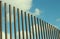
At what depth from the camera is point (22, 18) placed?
11562mm

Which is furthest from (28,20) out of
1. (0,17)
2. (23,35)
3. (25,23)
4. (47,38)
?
(47,38)

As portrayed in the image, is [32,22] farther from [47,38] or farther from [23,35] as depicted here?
[47,38]

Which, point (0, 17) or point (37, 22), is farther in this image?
point (37, 22)

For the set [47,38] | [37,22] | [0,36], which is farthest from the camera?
[47,38]

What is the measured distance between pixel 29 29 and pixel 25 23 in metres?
0.57

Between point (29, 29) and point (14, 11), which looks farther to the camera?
point (29, 29)

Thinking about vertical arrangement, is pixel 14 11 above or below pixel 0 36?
above

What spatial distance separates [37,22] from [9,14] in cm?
324

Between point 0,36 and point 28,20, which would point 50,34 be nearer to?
point 28,20

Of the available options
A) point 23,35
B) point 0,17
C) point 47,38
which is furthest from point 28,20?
point 47,38

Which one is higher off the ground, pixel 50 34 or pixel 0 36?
pixel 50 34

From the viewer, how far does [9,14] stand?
10.6 m

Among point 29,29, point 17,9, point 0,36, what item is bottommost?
point 0,36

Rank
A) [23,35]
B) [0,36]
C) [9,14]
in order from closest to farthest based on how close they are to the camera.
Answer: [0,36] → [9,14] → [23,35]
